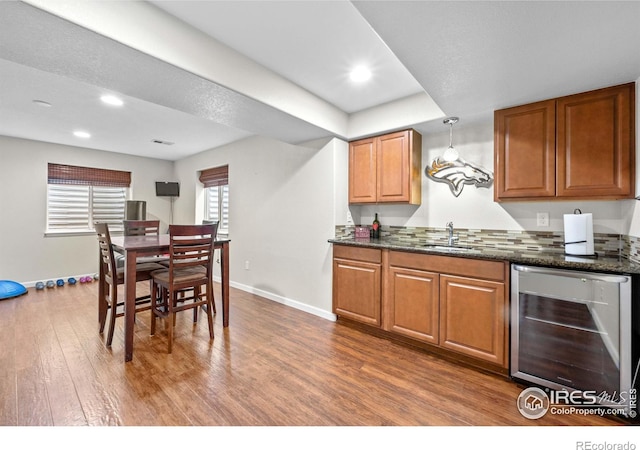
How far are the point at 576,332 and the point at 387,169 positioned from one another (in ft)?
6.47

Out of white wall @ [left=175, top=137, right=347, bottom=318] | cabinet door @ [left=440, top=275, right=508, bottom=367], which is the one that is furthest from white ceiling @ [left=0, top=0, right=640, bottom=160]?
cabinet door @ [left=440, top=275, right=508, bottom=367]

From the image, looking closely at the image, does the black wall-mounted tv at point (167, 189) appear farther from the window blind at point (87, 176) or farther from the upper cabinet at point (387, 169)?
the upper cabinet at point (387, 169)

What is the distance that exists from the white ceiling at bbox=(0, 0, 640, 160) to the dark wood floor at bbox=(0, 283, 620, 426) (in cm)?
205

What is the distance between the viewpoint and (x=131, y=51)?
156 cm

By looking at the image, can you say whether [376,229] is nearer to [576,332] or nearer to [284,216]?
[284,216]

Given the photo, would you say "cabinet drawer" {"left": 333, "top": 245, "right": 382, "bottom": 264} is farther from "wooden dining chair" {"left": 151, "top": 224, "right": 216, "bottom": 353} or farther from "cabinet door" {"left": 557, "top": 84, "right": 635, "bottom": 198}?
"cabinet door" {"left": 557, "top": 84, "right": 635, "bottom": 198}

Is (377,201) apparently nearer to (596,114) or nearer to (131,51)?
(596,114)

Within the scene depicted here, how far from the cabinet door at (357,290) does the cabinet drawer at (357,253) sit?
0.04 metres

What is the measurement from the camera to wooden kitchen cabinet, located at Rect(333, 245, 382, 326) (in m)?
2.73

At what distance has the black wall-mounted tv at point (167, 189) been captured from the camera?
18.7 feet

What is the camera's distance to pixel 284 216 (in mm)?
3738

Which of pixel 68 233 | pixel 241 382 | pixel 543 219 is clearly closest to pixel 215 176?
pixel 68 233

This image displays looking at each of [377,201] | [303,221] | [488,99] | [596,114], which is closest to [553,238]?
[596,114]
